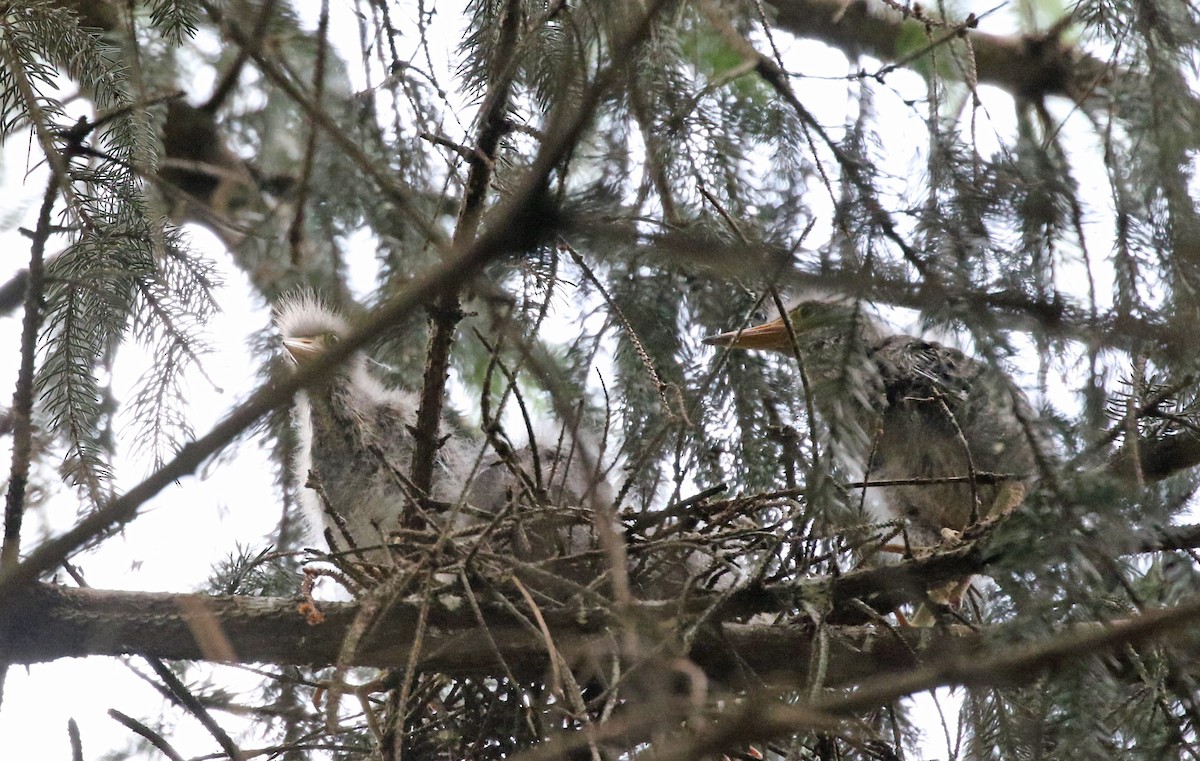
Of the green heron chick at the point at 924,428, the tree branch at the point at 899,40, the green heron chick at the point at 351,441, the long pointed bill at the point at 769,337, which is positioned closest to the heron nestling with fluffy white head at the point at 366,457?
the green heron chick at the point at 351,441

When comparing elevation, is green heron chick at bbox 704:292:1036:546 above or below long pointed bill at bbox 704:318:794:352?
below

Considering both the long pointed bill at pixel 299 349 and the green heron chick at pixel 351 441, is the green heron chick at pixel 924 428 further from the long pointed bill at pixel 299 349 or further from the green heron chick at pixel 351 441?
the long pointed bill at pixel 299 349

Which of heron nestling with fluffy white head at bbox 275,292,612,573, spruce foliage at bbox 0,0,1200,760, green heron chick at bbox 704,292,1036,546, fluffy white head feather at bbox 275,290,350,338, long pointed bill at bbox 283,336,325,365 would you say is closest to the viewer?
spruce foliage at bbox 0,0,1200,760

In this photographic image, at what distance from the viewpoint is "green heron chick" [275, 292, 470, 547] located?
91.3 inches

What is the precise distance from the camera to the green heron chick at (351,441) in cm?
232

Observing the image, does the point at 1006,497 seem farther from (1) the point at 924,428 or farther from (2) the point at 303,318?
(2) the point at 303,318

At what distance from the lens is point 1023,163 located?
1.20 metres

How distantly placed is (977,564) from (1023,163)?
554 mm

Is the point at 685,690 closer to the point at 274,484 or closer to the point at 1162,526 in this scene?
the point at 1162,526

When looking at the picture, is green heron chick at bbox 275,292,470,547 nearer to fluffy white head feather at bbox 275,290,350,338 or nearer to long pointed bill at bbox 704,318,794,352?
fluffy white head feather at bbox 275,290,350,338

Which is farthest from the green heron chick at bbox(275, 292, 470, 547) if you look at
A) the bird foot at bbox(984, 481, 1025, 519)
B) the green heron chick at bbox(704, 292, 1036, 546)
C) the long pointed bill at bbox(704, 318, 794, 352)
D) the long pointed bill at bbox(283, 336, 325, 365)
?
the bird foot at bbox(984, 481, 1025, 519)

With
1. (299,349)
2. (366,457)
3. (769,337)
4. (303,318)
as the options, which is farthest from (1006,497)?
(303,318)

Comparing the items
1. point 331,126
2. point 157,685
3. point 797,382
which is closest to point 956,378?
point 797,382

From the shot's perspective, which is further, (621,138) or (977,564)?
(621,138)
